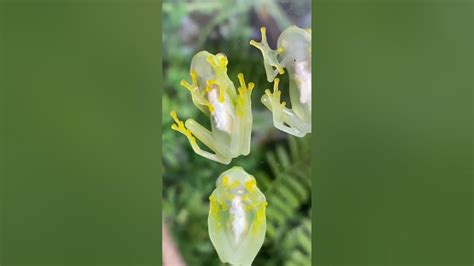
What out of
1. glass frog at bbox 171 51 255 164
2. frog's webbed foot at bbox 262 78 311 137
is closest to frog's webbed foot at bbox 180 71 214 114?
glass frog at bbox 171 51 255 164

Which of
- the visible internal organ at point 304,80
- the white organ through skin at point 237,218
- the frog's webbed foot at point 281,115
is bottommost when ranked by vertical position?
the white organ through skin at point 237,218

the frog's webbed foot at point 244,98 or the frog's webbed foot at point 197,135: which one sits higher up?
the frog's webbed foot at point 244,98

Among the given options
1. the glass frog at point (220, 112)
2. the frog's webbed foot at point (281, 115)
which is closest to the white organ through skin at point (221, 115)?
the glass frog at point (220, 112)

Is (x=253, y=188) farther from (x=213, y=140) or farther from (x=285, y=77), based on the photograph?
(x=285, y=77)

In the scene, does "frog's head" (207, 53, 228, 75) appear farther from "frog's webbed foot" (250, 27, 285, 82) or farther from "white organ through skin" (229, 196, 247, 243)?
"white organ through skin" (229, 196, 247, 243)

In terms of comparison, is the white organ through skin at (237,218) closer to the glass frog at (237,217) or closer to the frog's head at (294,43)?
the glass frog at (237,217)
